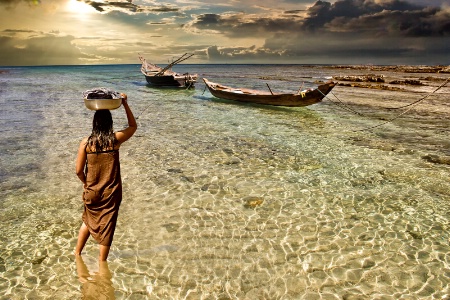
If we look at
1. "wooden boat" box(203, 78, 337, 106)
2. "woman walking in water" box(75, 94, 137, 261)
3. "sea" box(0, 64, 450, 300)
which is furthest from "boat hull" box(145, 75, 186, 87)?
"woman walking in water" box(75, 94, 137, 261)

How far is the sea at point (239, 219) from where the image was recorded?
4.41 meters

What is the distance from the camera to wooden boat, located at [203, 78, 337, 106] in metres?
17.2

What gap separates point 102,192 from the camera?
387 centimetres

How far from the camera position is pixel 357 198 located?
7.16 meters

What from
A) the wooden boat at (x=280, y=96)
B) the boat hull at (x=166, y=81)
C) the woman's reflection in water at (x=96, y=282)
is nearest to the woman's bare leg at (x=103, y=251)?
the woman's reflection in water at (x=96, y=282)

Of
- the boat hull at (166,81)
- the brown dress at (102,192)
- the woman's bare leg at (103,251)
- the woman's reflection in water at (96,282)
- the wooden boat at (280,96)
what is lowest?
the woman's reflection in water at (96,282)

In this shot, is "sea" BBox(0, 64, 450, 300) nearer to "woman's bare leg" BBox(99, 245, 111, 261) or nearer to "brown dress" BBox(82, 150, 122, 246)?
"woman's bare leg" BBox(99, 245, 111, 261)

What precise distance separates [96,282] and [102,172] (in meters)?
1.78

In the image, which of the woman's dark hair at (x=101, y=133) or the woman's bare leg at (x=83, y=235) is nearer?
the woman's dark hair at (x=101, y=133)

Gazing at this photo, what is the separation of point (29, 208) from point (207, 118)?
11466 millimetres

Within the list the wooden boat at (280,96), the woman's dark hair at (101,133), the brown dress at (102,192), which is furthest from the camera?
the wooden boat at (280,96)

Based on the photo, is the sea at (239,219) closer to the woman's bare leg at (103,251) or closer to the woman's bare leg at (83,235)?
the woman's bare leg at (103,251)

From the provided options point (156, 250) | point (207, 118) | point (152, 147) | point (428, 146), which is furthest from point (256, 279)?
point (207, 118)

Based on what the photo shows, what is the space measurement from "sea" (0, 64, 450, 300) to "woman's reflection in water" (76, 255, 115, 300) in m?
0.02
